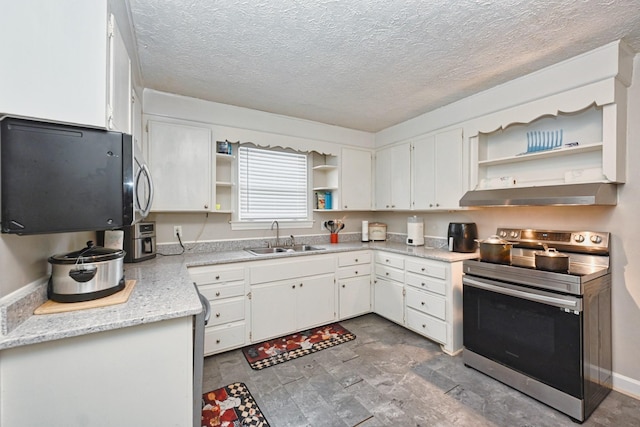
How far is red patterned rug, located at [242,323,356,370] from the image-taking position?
2516mm

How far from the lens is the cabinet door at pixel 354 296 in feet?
10.7

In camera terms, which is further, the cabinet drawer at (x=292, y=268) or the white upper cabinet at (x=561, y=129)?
the cabinet drawer at (x=292, y=268)

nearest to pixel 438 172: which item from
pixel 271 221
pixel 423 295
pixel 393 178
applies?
pixel 393 178

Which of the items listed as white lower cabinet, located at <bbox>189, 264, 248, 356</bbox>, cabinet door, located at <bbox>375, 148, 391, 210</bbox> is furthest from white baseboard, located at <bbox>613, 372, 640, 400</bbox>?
white lower cabinet, located at <bbox>189, 264, 248, 356</bbox>

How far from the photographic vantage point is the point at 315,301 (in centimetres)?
308

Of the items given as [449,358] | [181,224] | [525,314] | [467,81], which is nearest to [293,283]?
[181,224]

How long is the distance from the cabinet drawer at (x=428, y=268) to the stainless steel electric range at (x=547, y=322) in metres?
0.23

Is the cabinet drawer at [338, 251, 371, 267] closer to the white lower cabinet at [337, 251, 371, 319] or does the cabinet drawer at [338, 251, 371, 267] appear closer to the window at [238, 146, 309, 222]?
the white lower cabinet at [337, 251, 371, 319]

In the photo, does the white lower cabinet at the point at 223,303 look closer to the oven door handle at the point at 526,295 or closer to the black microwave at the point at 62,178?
the black microwave at the point at 62,178

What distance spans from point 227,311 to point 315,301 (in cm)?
94

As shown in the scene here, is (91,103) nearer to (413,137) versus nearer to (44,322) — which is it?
(44,322)

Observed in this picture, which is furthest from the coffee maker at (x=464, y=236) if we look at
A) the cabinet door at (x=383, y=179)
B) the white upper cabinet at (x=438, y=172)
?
the cabinet door at (x=383, y=179)

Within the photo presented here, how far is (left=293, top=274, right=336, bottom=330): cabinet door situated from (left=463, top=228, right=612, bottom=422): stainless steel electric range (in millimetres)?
1351

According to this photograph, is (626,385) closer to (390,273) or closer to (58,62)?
(390,273)
